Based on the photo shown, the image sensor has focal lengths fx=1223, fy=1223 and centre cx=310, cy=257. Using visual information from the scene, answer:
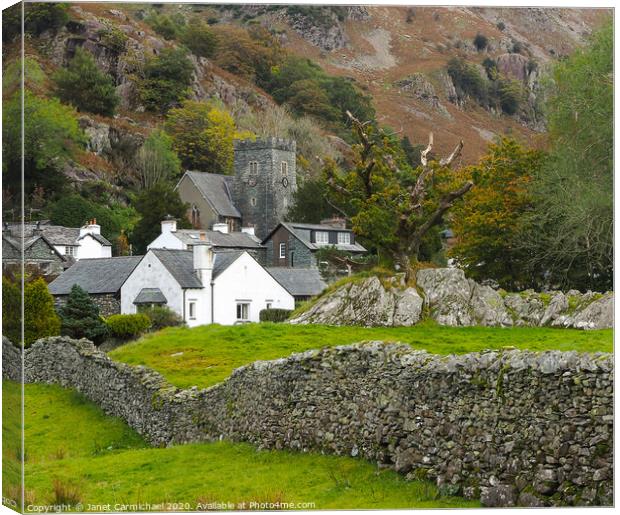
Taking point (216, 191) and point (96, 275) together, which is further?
point (216, 191)

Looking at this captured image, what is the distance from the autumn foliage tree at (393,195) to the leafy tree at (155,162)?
6.50ft

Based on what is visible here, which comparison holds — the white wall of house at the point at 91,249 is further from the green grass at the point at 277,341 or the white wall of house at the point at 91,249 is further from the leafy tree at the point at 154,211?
the green grass at the point at 277,341

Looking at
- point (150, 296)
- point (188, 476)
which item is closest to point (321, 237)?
point (150, 296)

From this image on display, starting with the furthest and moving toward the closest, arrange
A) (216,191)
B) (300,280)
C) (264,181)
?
(264,181) < (300,280) < (216,191)

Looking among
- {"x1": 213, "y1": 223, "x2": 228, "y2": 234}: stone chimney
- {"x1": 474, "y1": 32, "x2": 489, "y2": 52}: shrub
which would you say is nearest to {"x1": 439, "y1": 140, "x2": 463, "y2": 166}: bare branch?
{"x1": 474, "y1": 32, "x2": 489, "y2": 52}: shrub

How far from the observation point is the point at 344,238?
14.6m

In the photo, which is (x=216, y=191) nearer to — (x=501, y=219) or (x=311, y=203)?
(x=311, y=203)

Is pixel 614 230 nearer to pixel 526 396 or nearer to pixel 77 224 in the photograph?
pixel 526 396

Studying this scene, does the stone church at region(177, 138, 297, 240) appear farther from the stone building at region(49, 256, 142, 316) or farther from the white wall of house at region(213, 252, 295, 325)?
the stone building at region(49, 256, 142, 316)

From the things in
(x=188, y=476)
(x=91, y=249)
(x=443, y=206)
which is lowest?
(x=188, y=476)

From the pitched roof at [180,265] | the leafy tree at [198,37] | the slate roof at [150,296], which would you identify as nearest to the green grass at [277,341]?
the slate roof at [150,296]

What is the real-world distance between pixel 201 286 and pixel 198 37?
2.74 m

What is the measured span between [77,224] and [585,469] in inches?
231

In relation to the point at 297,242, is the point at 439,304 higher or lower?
lower
